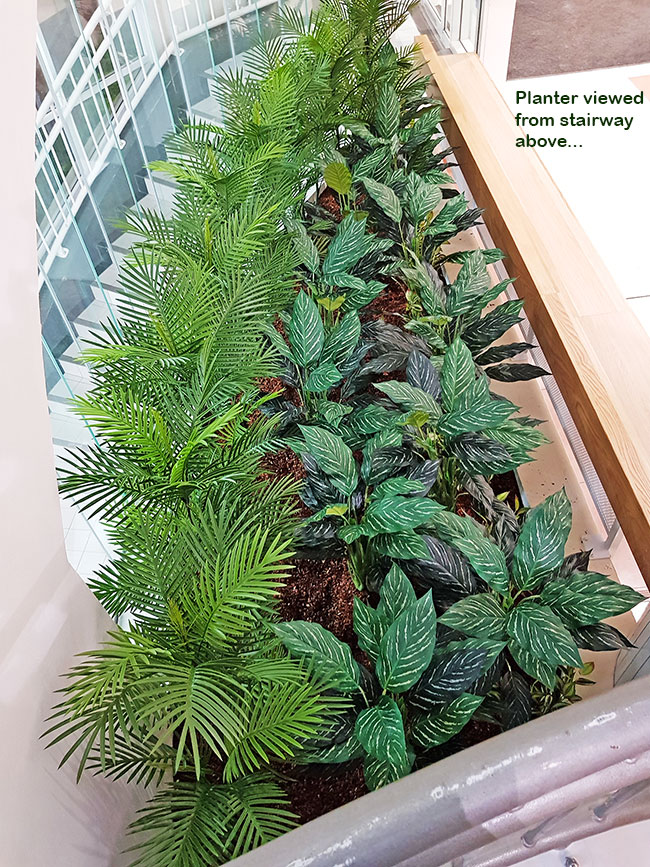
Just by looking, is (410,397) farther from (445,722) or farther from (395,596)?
(445,722)

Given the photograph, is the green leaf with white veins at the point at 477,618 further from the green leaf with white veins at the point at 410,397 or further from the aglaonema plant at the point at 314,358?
the aglaonema plant at the point at 314,358

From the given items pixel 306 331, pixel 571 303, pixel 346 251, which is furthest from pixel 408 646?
pixel 571 303

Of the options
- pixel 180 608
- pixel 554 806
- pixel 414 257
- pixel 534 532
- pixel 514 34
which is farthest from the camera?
pixel 514 34

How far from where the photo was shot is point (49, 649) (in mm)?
1208

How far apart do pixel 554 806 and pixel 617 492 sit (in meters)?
1.54

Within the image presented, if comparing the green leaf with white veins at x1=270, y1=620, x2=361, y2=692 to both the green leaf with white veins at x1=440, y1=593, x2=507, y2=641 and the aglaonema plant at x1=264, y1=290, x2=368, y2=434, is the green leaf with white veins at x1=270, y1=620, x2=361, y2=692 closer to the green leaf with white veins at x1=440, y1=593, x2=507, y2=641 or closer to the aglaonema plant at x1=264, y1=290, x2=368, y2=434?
the green leaf with white veins at x1=440, y1=593, x2=507, y2=641

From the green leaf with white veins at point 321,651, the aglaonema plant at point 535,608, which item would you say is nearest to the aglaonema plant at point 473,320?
the aglaonema plant at point 535,608

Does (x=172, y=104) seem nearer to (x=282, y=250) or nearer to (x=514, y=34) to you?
(x=282, y=250)

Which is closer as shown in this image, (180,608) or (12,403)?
(12,403)

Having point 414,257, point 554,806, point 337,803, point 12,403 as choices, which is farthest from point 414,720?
point 414,257

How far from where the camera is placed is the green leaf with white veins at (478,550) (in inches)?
59.6

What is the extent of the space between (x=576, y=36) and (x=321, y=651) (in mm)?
6752

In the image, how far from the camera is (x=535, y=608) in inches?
57.2

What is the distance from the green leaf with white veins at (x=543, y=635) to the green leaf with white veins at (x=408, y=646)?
7.3 inches
